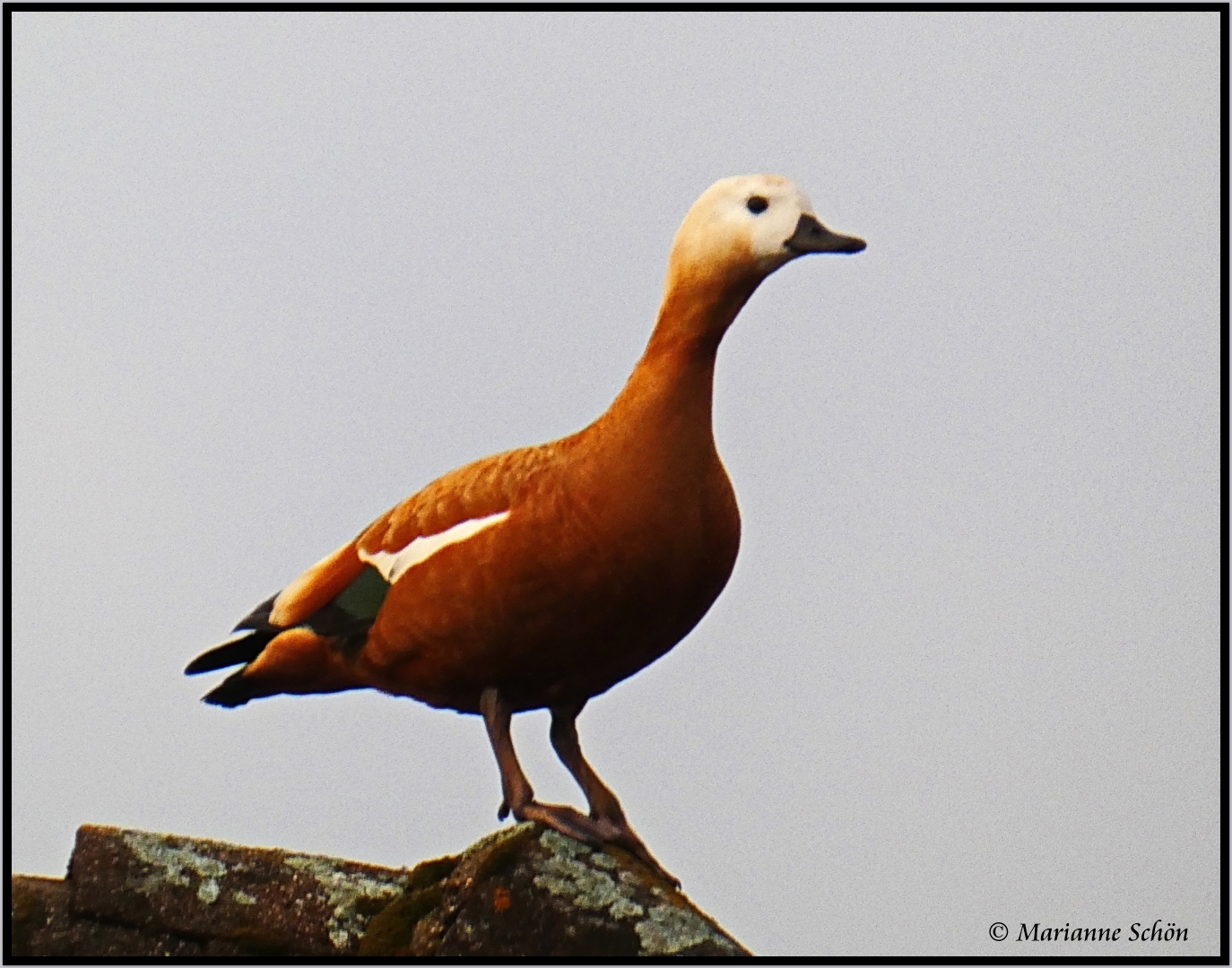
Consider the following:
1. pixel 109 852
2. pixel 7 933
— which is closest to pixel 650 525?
pixel 109 852

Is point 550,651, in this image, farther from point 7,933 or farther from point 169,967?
point 7,933

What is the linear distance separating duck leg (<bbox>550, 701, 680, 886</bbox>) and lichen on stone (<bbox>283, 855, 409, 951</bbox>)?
0.61 metres

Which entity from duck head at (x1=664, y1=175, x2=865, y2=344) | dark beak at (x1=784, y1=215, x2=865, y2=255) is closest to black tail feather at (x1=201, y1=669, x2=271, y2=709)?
duck head at (x1=664, y1=175, x2=865, y2=344)

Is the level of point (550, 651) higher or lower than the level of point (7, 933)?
higher

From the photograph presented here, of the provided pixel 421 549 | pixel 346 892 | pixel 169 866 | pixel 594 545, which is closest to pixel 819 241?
pixel 594 545

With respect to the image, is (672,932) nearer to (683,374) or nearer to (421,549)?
(421,549)

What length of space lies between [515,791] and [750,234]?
171 cm

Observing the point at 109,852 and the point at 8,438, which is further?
the point at 8,438

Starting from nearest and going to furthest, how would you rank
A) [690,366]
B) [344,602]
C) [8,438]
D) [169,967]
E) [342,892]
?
1. [169,967]
2. [342,892]
3. [690,366]
4. [344,602]
5. [8,438]

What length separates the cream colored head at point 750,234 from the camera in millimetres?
4621

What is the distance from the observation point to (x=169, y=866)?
14.0 ft

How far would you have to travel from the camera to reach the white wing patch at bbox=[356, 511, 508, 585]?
4.71m

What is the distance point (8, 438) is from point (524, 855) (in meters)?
2.39

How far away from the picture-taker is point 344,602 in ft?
16.4
